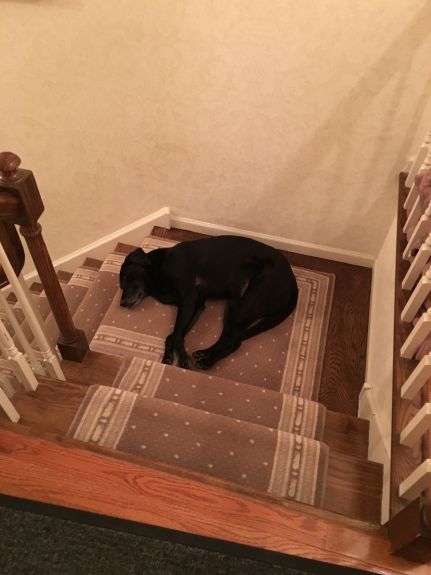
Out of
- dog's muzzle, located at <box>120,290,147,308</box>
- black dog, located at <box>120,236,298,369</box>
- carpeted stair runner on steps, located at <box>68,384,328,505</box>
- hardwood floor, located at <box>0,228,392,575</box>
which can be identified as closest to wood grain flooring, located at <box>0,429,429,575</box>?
hardwood floor, located at <box>0,228,392,575</box>

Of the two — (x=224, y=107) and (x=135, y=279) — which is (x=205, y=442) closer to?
(x=135, y=279)

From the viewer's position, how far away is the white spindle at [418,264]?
131 centimetres

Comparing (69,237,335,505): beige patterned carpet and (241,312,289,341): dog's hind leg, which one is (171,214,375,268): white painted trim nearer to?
(69,237,335,505): beige patterned carpet

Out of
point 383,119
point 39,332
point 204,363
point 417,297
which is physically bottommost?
point 204,363

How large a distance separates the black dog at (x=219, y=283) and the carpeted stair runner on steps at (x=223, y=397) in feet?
0.88

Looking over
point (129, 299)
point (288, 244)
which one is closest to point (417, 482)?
point (129, 299)

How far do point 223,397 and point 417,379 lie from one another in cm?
72

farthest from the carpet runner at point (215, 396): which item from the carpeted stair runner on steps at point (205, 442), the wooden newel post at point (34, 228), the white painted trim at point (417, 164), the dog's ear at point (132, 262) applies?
the white painted trim at point (417, 164)

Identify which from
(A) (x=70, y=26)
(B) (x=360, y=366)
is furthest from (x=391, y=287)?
(A) (x=70, y=26)

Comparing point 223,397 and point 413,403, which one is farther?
point 223,397

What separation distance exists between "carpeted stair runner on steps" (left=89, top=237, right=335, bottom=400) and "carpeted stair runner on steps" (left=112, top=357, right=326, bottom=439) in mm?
249

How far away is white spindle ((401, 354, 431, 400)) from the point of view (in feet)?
3.48

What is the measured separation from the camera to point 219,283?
2.10 metres

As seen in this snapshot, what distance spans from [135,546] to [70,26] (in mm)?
2008
